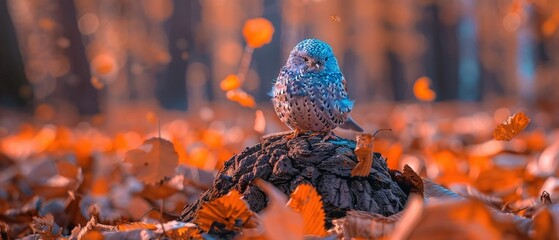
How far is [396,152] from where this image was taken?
3701 millimetres

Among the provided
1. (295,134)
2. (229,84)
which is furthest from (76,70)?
(295,134)

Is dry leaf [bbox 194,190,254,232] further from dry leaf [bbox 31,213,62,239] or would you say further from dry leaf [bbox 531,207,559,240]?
dry leaf [bbox 531,207,559,240]

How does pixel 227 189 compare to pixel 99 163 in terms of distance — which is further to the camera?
pixel 99 163

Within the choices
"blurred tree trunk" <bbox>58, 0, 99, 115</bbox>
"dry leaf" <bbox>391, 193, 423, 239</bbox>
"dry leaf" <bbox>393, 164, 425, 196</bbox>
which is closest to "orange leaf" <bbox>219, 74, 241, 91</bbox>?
"dry leaf" <bbox>393, 164, 425, 196</bbox>

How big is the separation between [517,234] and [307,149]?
820mm

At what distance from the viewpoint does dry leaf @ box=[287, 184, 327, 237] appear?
157 centimetres

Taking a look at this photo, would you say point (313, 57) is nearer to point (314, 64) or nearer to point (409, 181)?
point (314, 64)

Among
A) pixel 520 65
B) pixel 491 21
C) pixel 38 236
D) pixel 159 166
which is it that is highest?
pixel 491 21

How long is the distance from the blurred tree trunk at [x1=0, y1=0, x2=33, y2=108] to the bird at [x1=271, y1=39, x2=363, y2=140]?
16625 mm

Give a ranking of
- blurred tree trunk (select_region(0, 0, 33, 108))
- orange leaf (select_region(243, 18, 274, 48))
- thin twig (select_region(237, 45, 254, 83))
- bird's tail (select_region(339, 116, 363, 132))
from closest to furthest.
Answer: bird's tail (select_region(339, 116, 363, 132)), orange leaf (select_region(243, 18, 274, 48)), thin twig (select_region(237, 45, 254, 83)), blurred tree trunk (select_region(0, 0, 33, 108))

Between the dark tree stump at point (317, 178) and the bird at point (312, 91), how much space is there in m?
0.07

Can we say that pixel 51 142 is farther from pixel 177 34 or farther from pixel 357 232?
pixel 357 232

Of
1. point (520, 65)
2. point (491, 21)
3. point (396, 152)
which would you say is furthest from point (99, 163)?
point (491, 21)

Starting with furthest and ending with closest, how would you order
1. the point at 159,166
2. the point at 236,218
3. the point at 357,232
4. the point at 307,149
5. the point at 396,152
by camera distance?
1. the point at 396,152
2. the point at 159,166
3. the point at 307,149
4. the point at 236,218
5. the point at 357,232
